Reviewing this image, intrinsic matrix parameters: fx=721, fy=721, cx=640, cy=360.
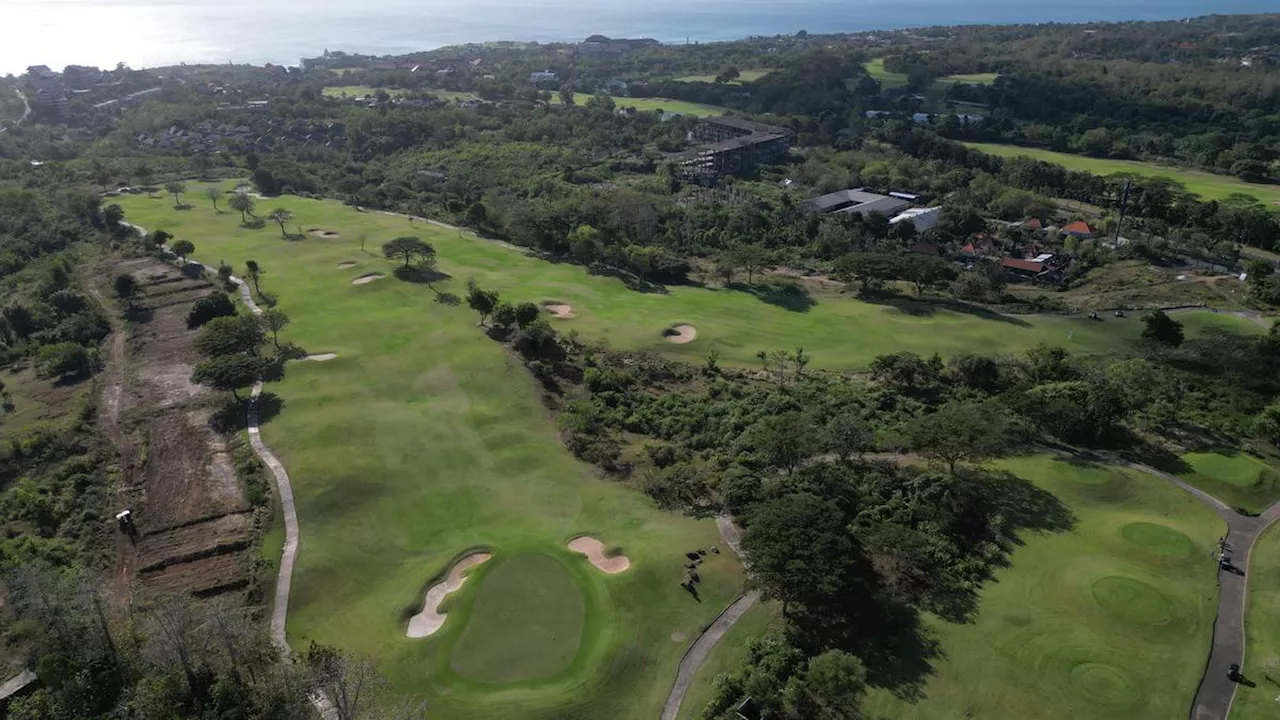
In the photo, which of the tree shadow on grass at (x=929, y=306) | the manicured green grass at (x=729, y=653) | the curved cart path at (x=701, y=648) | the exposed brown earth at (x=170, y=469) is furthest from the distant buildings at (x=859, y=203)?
the exposed brown earth at (x=170, y=469)

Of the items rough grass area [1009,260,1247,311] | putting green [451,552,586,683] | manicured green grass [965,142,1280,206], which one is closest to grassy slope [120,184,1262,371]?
rough grass area [1009,260,1247,311]

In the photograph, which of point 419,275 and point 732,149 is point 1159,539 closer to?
point 419,275

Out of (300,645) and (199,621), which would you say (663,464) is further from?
(199,621)

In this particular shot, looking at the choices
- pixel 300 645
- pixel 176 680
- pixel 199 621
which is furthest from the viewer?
pixel 300 645

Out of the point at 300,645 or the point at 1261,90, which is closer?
the point at 300,645

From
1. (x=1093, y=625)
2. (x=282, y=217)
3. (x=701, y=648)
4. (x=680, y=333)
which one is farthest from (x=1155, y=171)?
(x=282, y=217)

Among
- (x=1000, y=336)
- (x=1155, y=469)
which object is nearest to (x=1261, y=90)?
(x=1000, y=336)
